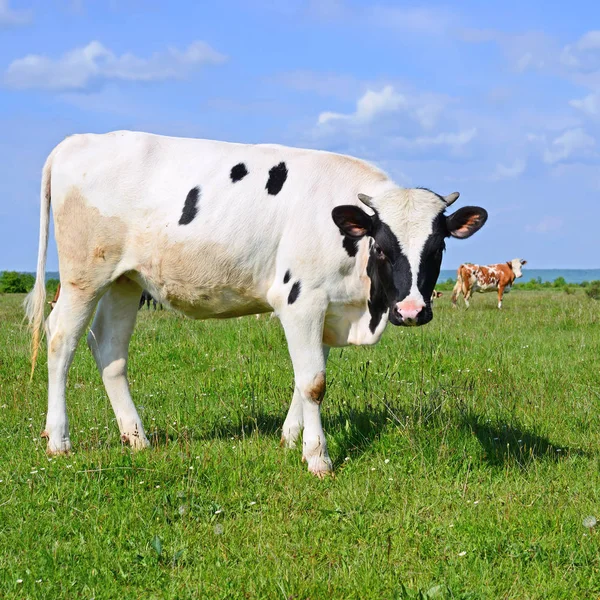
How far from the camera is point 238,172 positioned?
21.2ft

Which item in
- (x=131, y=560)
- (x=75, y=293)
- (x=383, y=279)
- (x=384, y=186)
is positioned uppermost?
(x=384, y=186)

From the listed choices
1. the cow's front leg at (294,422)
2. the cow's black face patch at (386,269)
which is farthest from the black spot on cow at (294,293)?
the cow's front leg at (294,422)

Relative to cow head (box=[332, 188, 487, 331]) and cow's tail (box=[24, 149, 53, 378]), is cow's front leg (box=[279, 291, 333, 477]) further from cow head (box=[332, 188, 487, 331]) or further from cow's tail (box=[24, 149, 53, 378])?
cow's tail (box=[24, 149, 53, 378])

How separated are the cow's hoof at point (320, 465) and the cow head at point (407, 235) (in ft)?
4.17

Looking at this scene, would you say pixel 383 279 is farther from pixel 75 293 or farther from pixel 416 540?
pixel 75 293

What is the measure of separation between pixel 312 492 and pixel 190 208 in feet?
8.34

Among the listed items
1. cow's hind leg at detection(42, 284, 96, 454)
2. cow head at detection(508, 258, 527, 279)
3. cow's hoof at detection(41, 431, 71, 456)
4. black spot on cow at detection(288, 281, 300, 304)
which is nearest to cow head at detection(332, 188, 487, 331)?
black spot on cow at detection(288, 281, 300, 304)

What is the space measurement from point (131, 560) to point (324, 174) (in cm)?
349

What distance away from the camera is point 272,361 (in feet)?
31.5

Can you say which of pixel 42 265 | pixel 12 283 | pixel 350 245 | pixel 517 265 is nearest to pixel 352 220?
pixel 350 245

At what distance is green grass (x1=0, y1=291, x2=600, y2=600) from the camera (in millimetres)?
4273

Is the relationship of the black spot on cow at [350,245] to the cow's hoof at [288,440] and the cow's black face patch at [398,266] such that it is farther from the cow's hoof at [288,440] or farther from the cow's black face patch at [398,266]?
the cow's hoof at [288,440]

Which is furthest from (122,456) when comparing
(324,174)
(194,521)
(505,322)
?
(505,322)

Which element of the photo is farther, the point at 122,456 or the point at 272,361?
the point at 272,361
